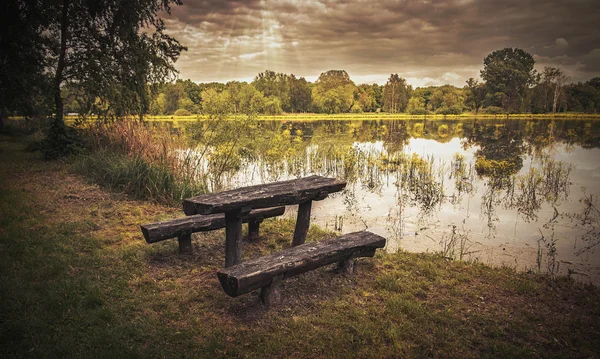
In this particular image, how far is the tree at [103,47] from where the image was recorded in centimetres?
1359

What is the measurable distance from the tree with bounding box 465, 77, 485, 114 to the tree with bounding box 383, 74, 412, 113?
14.8m

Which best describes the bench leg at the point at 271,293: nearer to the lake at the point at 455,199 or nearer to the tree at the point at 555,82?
the lake at the point at 455,199

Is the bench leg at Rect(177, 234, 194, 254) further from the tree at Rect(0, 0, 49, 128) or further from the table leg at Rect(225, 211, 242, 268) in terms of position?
the tree at Rect(0, 0, 49, 128)

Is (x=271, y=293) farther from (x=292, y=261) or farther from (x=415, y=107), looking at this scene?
(x=415, y=107)

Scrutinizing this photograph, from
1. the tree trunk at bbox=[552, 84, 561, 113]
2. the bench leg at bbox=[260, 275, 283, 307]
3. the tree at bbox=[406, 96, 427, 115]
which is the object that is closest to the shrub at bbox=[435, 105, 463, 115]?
the tree at bbox=[406, 96, 427, 115]

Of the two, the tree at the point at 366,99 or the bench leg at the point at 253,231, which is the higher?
the tree at the point at 366,99

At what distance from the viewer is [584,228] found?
303 inches

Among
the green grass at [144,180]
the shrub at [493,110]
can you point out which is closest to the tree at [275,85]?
the shrub at [493,110]

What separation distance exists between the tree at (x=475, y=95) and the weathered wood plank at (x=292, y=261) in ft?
245

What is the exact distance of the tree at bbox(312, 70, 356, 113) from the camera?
75.6 meters

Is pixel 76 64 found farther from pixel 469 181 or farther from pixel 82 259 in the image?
pixel 469 181

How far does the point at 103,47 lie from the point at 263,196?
13.5 metres

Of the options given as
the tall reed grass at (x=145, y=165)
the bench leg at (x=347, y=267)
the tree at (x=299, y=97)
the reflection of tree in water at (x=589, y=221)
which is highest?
the tree at (x=299, y=97)

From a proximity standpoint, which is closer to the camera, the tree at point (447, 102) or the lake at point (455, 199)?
the lake at point (455, 199)
